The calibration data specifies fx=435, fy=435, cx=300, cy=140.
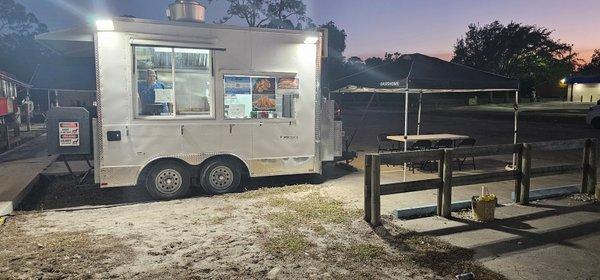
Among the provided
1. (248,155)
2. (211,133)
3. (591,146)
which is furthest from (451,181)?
(211,133)

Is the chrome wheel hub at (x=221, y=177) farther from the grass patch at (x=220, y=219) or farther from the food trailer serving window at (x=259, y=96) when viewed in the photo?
the grass patch at (x=220, y=219)

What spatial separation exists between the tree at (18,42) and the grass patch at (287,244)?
47.4m

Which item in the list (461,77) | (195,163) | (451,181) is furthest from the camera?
(461,77)

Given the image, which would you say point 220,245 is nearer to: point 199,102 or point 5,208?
point 199,102

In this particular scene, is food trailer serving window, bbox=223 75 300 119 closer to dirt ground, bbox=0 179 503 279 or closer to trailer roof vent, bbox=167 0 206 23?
trailer roof vent, bbox=167 0 206 23

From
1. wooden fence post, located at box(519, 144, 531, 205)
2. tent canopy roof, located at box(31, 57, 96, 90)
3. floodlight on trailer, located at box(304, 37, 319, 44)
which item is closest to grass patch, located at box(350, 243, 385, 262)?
wooden fence post, located at box(519, 144, 531, 205)

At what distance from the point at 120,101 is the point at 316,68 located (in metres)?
3.62

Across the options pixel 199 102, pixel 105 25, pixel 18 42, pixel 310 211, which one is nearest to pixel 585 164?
pixel 310 211

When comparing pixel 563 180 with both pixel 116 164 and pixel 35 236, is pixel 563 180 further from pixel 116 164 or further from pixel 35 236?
pixel 35 236

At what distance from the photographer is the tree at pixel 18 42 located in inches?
1778

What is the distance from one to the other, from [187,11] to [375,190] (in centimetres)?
479

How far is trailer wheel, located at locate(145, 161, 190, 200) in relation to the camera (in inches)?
299

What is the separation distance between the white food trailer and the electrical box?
0.52 feet

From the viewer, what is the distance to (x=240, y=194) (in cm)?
794
